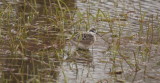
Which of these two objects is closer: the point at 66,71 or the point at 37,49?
the point at 66,71

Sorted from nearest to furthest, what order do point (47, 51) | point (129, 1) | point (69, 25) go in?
point (47, 51)
point (69, 25)
point (129, 1)

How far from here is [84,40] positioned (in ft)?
33.0

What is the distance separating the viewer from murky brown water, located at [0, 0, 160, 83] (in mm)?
8469

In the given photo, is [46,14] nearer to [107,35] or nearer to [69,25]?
[69,25]

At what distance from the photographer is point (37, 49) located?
9781mm

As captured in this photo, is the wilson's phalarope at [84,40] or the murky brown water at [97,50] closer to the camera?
the murky brown water at [97,50]

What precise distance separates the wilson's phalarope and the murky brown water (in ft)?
0.41

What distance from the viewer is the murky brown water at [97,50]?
8.47 m

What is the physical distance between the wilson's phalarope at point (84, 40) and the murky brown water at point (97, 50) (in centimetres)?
13

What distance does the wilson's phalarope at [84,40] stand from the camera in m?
9.96

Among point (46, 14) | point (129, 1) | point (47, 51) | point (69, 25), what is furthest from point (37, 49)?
point (129, 1)

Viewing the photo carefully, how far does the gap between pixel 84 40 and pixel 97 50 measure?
314 mm

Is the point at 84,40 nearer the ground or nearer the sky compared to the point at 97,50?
nearer the sky

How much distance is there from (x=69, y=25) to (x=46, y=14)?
98 cm
